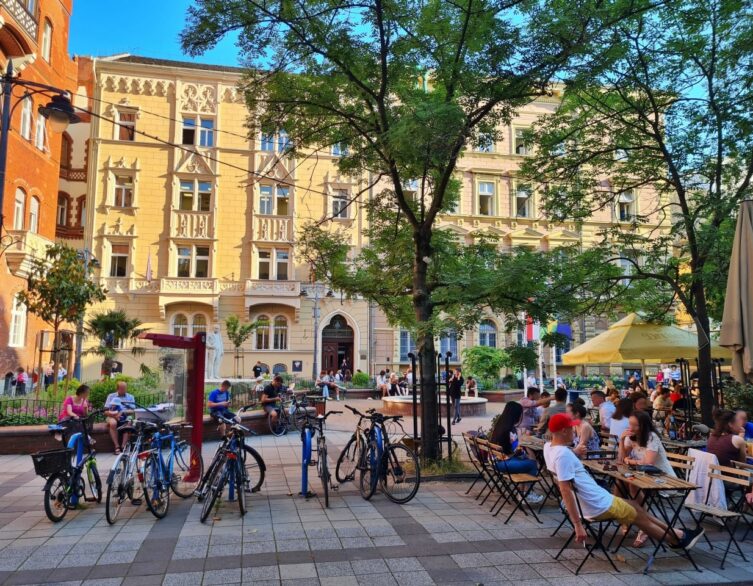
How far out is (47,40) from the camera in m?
25.9

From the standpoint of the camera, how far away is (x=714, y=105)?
35.3ft

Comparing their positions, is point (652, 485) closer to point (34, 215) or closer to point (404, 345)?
point (34, 215)

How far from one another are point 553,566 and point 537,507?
2.17 meters

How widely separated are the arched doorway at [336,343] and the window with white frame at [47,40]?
20339 mm

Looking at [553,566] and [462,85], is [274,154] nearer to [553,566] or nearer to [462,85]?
[462,85]

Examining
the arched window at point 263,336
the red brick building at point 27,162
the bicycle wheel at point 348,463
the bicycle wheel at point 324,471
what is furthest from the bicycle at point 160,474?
the arched window at point 263,336

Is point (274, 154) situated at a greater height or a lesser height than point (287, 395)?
greater

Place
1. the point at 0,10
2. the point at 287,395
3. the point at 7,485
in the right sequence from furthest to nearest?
the point at 0,10, the point at 287,395, the point at 7,485

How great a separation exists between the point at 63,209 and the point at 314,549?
127 ft

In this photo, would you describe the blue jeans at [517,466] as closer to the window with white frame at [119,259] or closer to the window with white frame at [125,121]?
the window with white frame at [119,259]

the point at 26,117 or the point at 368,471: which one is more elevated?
the point at 26,117

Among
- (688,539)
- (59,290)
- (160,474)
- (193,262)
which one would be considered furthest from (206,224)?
(688,539)

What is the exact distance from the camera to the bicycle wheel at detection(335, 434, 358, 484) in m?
8.34

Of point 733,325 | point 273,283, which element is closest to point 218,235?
point 273,283
